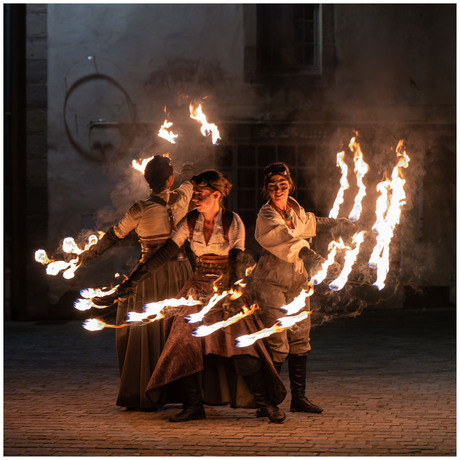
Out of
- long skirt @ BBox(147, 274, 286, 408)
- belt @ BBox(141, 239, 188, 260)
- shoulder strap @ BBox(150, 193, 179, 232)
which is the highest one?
shoulder strap @ BBox(150, 193, 179, 232)

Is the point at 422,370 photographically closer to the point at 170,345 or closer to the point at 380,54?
the point at 170,345

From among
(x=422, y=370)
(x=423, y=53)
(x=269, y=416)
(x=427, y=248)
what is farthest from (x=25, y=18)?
(x=269, y=416)

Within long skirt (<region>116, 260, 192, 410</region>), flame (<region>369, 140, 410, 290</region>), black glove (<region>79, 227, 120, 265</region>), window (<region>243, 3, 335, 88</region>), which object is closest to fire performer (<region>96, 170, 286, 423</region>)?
long skirt (<region>116, 260, 192, 410</region>)

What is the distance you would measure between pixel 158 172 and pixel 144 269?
0.99 metres

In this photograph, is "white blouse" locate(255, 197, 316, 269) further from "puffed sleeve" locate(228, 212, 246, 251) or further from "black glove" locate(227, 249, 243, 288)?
"black glove" locate(227, 249, 243, 288)

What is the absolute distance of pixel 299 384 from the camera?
693 cm

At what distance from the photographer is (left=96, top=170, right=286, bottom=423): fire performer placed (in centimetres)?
650

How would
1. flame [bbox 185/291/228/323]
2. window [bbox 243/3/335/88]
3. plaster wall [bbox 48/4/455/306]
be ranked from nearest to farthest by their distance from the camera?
1. flame [bbox 185/291/228/323]
2. plaster wall [bbox 48/4/455/306]
3. window [bbox 243/3/335/88]

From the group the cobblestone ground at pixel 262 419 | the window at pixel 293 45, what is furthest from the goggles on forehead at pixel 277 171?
the window at pixel 293 45

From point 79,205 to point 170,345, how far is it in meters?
8.21

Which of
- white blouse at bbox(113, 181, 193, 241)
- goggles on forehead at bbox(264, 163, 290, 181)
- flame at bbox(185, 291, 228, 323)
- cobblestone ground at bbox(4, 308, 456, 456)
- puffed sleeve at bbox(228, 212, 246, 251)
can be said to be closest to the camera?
cobblestone ground at bbox(4, 308, 456, 456)

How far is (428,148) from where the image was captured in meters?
14.6

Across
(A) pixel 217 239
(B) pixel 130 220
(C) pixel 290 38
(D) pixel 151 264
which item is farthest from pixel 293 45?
(D) pixel 151 264

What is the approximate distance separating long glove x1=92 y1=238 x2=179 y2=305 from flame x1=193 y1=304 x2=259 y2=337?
604 millimetres
